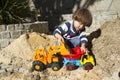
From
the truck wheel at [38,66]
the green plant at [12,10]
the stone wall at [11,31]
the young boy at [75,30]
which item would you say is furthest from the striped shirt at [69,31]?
the green plant at [12,10]

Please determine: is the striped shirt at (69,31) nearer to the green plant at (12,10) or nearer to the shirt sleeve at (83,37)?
the shirt sleeve at (83,37)

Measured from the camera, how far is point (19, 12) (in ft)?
25.6

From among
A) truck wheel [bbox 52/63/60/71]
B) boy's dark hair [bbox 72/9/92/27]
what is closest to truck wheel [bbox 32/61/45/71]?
truck wheel [bbox 52/63/60/71]

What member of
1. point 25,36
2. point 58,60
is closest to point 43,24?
point 25,36

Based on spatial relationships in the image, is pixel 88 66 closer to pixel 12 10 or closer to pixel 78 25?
pixel 78 25

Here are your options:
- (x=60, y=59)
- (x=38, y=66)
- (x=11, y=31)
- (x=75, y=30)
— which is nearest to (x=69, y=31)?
(x=75, y=30)

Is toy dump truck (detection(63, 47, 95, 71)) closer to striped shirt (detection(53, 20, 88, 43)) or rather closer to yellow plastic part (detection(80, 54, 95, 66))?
yellow plastic part (detection(80, 54, 95, 66))

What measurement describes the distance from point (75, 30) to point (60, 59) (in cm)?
55

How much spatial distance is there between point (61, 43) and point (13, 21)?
7.33 feet

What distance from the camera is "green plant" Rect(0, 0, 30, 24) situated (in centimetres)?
747

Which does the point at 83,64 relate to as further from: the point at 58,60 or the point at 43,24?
the point at 43,24

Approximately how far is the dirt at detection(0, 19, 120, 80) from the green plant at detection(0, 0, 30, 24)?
0.92m

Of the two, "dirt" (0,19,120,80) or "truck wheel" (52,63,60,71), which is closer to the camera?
"dirt" (0,19,120,80)

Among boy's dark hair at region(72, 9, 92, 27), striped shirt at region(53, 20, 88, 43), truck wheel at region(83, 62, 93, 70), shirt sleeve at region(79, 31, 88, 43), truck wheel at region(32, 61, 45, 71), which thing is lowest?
truck wheel at region(83, 62, 93, 70)
